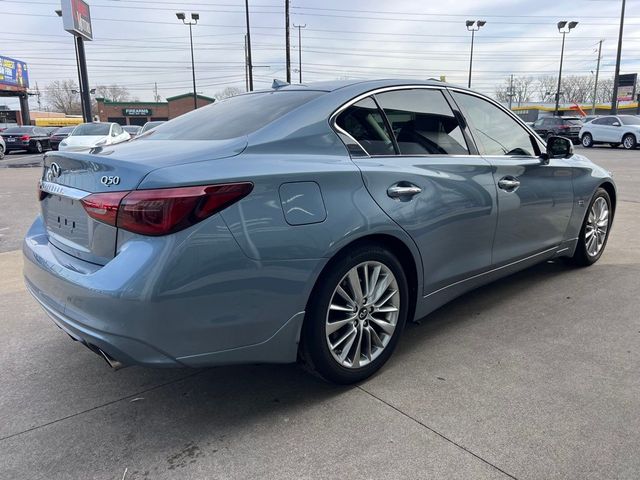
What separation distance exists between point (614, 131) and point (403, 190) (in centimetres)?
2619

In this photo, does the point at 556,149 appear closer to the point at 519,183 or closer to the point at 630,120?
the point at 519,183

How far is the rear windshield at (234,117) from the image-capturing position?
9.13ft

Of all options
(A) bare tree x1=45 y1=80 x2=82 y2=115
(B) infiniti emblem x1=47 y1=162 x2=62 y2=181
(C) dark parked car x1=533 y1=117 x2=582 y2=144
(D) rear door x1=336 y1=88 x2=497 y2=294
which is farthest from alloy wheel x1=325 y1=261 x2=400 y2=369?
(A) bare tree x1=45 y1=80 x2=82 y2=115

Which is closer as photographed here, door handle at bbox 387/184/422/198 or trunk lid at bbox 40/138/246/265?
trunk lid at bbox 40/138/246/265

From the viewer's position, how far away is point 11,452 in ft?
7.68

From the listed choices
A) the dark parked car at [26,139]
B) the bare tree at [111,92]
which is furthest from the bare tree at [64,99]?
the dark parked car at [26,139]

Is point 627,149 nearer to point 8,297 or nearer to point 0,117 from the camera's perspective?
point 8,297

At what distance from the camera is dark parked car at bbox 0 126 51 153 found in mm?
26172

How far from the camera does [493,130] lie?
12.6ft

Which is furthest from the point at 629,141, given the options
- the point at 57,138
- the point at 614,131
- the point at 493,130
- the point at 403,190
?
the point at 57,138

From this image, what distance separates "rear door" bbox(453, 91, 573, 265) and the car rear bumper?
6.08ft

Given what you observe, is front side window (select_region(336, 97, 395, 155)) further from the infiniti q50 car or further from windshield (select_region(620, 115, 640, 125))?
windshield (select_region(620, 115, 640, 125))

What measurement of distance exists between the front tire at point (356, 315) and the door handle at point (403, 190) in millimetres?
305

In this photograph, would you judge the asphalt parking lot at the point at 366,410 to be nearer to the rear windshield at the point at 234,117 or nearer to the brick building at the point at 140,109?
the rear windshield at the point at 234,117
